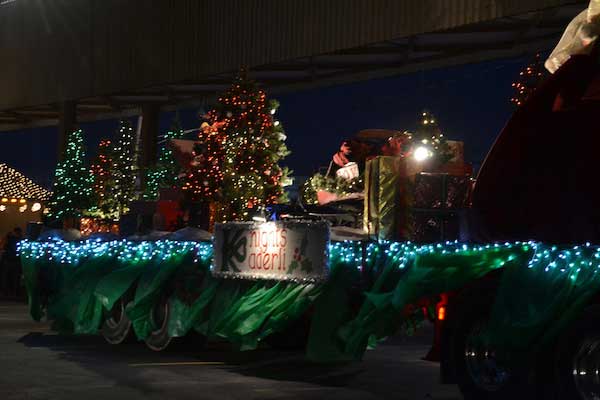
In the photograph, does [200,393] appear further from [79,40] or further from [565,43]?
[79,40]

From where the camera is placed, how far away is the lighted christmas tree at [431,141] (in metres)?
14.6

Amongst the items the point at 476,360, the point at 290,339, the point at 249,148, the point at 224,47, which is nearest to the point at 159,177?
the point at 224,47

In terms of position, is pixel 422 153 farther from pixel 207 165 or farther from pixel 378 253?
pixel 207 165

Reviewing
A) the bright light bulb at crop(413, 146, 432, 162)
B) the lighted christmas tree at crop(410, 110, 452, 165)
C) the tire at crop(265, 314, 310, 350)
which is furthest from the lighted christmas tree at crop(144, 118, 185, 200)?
the bright light bulb at crop(413, 146, 432, 162)

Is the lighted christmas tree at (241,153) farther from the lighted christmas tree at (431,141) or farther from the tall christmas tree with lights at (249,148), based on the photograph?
the lighted christmas tree at (431,141)

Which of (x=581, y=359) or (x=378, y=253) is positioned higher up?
(x=378, y=253)

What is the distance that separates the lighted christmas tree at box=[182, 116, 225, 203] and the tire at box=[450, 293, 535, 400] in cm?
1019

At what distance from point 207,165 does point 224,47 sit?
43.0 feet

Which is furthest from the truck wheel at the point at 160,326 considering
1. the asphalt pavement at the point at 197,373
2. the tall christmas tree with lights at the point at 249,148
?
the tall christmas tree with lights at the point at 249,148

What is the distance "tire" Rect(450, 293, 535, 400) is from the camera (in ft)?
33.4

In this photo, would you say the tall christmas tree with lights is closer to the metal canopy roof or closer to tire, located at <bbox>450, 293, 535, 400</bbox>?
the metal canopy roof

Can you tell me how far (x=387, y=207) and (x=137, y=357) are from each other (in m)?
3.90

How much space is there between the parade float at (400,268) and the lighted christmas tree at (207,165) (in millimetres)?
111

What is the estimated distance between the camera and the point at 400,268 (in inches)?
463
